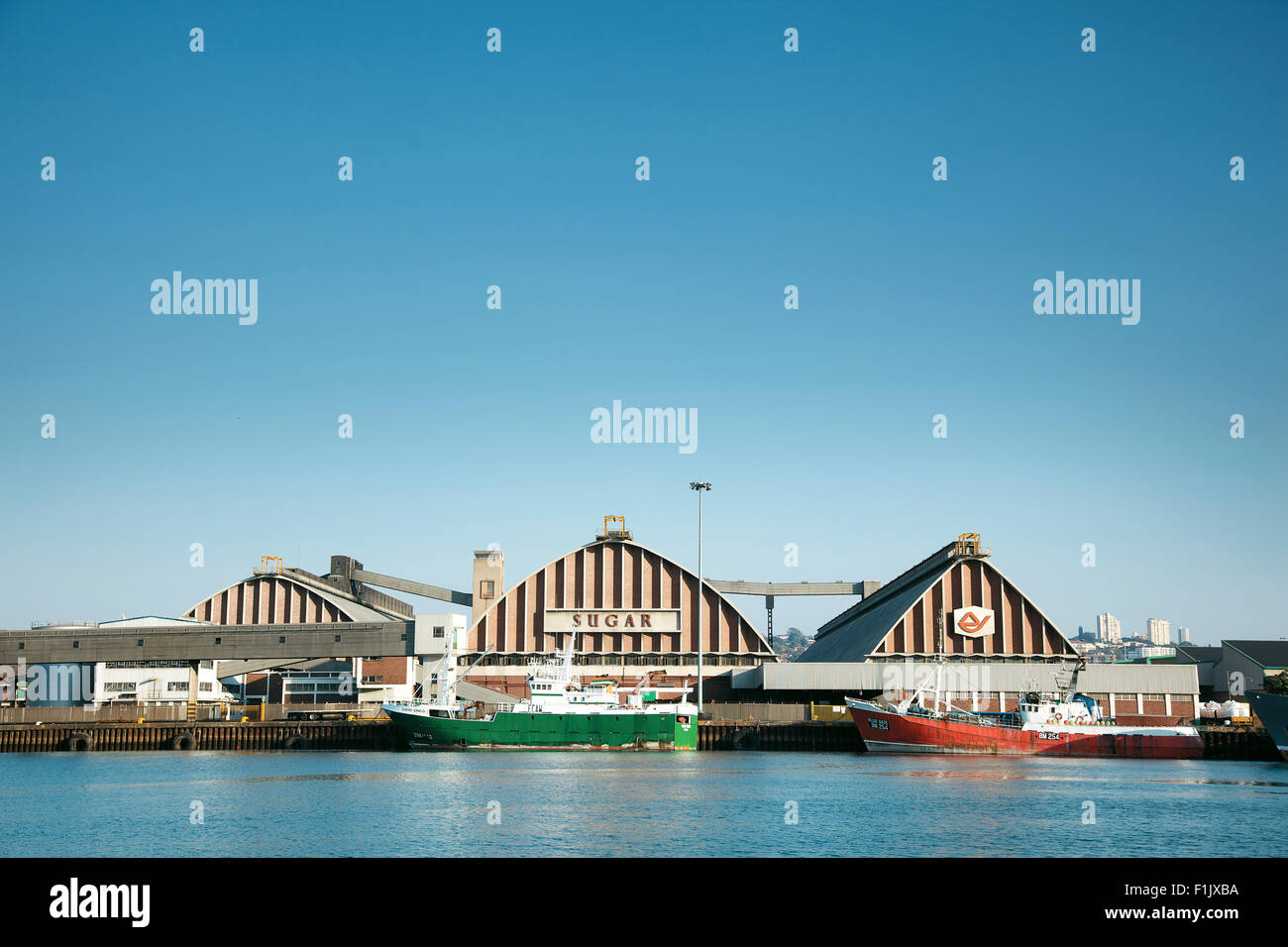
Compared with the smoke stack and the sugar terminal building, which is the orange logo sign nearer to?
the sugar terminal building

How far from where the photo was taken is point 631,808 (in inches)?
1698

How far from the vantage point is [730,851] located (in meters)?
32.6

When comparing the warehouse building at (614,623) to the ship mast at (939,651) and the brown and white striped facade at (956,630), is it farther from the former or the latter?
the ship mast at (939,651)

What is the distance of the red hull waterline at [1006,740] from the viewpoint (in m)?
82.1

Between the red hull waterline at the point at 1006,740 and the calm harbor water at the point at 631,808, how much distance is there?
11983 mm

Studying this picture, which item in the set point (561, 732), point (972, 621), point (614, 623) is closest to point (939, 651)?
point (972, 621)

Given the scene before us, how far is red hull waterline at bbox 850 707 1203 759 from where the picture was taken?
82.1m

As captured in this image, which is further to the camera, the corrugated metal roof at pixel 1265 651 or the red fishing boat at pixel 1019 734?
the corrugated metal roof at pixel 1265 651

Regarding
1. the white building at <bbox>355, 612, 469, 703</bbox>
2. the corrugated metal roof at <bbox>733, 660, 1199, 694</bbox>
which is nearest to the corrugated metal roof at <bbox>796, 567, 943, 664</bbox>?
the corrugated metal roof at <bbox>733, 660, 1199, 694</bbox>

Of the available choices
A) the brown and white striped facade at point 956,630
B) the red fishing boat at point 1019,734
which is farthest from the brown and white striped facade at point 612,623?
the red fishing boat at point 1019,734

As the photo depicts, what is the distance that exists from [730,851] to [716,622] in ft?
231

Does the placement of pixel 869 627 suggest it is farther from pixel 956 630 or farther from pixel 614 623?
pixel 614 623

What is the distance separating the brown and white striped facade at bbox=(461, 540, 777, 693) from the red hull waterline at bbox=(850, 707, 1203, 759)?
2000cm
